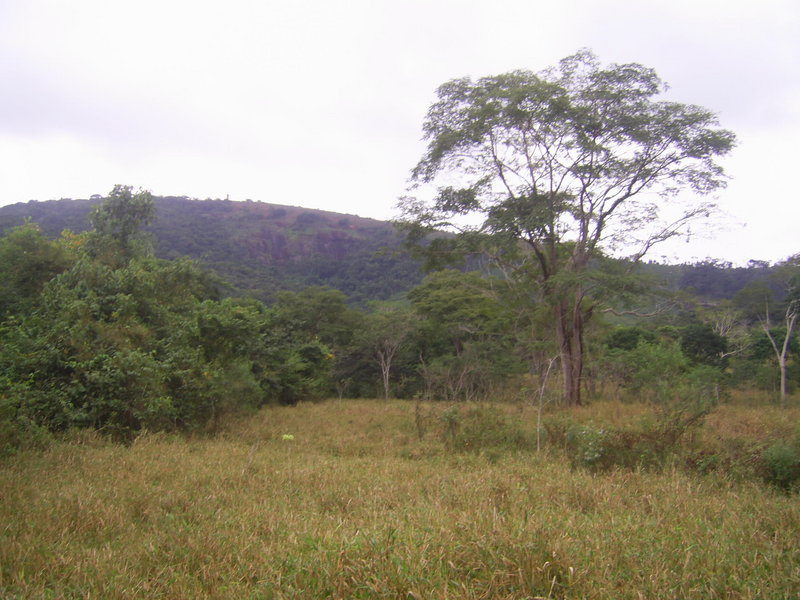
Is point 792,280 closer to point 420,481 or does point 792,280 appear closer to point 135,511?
point 420,481

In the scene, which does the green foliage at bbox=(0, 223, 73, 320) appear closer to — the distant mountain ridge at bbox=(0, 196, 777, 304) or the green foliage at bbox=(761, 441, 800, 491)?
the green foliage at bbox=(761, 441, 800, 491)

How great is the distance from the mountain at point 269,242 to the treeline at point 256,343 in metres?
19.3

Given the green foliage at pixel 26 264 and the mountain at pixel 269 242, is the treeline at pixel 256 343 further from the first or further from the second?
the mountain at pixel 269 242

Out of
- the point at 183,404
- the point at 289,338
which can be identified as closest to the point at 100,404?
the point at 183,404

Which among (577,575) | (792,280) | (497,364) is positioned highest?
(792,280)

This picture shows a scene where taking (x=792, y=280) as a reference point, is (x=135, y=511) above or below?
below

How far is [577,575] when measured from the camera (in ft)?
8.71

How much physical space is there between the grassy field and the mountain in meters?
38.4

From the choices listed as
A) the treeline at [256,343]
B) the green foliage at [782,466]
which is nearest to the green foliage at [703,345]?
the treeline at [256,343]

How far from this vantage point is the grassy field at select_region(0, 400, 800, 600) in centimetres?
271

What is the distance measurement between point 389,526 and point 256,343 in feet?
38.6

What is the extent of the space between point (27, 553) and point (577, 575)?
3311 millimetres

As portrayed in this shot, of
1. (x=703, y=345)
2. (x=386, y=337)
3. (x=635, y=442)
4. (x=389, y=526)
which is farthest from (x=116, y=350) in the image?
(x=703, y=345)

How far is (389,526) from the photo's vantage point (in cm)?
353
